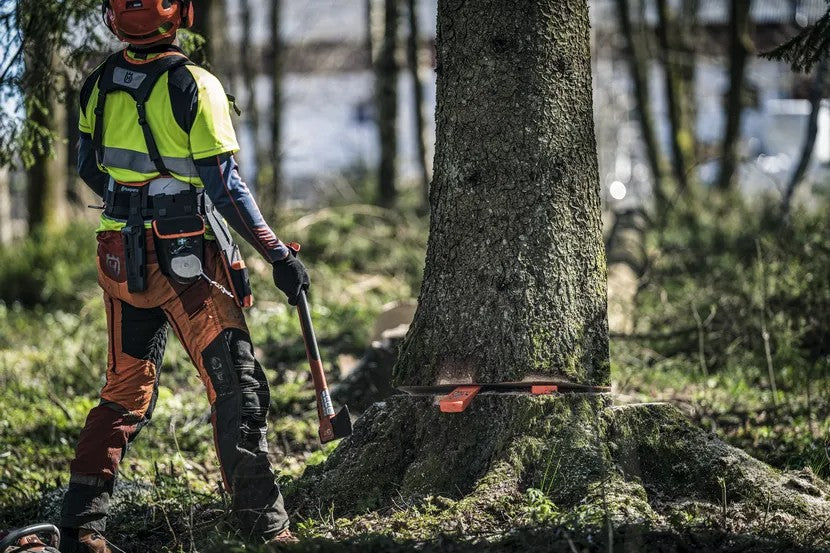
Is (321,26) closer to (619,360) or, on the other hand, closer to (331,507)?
(619,360)

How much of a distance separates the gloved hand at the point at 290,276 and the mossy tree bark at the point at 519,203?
2.16 ft

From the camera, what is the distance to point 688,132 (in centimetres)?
1820

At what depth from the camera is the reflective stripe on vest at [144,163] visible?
3.92m

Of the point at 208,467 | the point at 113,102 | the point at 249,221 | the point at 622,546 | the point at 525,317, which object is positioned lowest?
the point at 208,467

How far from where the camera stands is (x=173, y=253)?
391 cm

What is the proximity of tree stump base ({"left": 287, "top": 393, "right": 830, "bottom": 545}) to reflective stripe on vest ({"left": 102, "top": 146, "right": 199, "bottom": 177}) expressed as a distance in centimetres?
133

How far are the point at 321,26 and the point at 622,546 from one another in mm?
28962

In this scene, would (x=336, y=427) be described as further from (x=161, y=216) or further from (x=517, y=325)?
(x=161, y=216)

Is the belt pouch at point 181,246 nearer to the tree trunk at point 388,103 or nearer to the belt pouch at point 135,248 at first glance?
the belt pouch at point 135,248

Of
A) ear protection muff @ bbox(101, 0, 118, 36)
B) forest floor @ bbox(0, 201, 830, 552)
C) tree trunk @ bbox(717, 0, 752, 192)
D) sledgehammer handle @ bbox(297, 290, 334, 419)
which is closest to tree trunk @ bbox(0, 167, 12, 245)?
forest floor @ bbox(0, 201, 830, 552)

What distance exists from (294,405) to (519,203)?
9.94ft

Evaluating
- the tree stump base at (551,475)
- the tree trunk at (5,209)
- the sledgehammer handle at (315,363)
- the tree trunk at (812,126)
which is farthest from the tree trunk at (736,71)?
the sledgehammer handle at (315,363)

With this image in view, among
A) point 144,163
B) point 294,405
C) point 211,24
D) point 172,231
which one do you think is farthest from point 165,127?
point 211,24

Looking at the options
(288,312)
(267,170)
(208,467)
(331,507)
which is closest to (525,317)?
(331,507)
